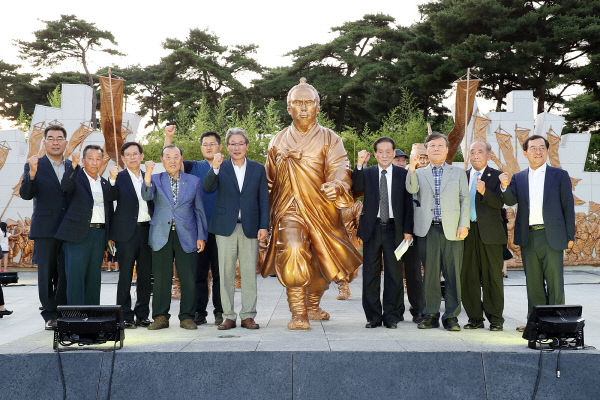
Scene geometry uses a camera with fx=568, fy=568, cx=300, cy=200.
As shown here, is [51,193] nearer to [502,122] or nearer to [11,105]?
[502,122]

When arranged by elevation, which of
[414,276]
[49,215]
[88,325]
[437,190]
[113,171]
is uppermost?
[113,171]

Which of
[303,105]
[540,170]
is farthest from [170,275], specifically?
[540,170]

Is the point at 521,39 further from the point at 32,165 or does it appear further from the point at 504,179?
the point at 32,165

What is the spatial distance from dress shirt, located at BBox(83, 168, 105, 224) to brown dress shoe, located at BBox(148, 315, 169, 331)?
1.03 metres

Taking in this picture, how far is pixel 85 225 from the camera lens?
498 cm

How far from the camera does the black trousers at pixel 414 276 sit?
549cm

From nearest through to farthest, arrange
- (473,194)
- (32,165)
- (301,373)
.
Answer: (301,373) < (32,165) < (473,194)

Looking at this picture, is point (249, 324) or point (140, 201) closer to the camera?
point (249, 324)

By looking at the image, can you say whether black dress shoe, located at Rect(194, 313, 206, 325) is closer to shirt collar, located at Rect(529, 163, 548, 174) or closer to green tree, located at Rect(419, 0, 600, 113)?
shirt collar, located at Rect(529, 163, 548, 174)

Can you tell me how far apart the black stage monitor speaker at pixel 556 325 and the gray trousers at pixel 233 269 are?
225 centimetres

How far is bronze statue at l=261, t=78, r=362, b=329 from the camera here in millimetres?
4953

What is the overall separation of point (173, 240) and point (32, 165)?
4.35ft

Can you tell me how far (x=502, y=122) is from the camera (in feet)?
43.8

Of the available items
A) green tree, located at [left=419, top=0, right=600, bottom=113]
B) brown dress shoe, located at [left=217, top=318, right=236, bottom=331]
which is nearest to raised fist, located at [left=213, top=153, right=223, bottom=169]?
brown dress shoe, located at [left=217, top=318, right=236, bottom=331]
